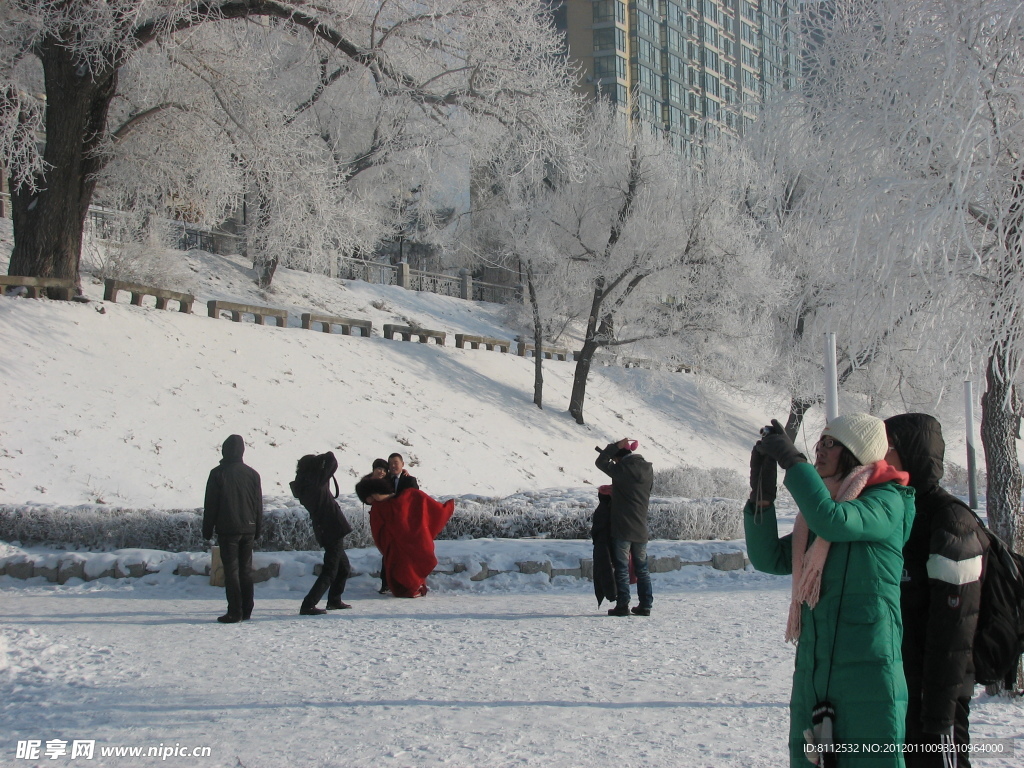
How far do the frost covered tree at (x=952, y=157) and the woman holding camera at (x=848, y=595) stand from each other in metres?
3.37

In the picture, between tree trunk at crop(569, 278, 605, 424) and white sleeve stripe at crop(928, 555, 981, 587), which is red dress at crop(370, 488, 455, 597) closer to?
white sleeve stripe at crop(928, 555, 981, 587)

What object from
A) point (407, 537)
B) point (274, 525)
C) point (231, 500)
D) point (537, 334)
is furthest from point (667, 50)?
point (231, 500)

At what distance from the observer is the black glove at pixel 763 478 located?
3.16 m

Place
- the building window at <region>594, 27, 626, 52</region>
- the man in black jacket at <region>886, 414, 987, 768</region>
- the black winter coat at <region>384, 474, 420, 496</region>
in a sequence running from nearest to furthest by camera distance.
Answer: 1. the man in black jacket at <region>886, 414, 987, 768</region>
2. the black winter coat at <region>384, 474, 420, 496</region>
3. the building window at <region>594, 27, 626, 52</region>

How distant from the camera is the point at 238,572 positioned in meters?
7.62

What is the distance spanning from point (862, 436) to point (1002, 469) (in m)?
5.63

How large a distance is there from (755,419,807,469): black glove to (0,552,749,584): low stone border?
6549 millimetres

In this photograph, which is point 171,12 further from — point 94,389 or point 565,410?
point 565,410

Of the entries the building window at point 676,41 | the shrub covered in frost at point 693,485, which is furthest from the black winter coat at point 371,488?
the building window at point 676,41

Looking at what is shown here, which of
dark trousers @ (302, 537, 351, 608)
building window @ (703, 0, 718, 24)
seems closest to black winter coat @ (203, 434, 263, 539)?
dark trousers @ (302, 537, 351, 608)

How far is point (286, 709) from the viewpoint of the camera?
484 cm

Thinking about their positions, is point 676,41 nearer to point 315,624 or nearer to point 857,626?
point 315,624

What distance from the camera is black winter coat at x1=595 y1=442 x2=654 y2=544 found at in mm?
7852

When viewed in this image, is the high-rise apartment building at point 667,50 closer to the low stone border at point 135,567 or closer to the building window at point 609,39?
the building window at point 609,39
